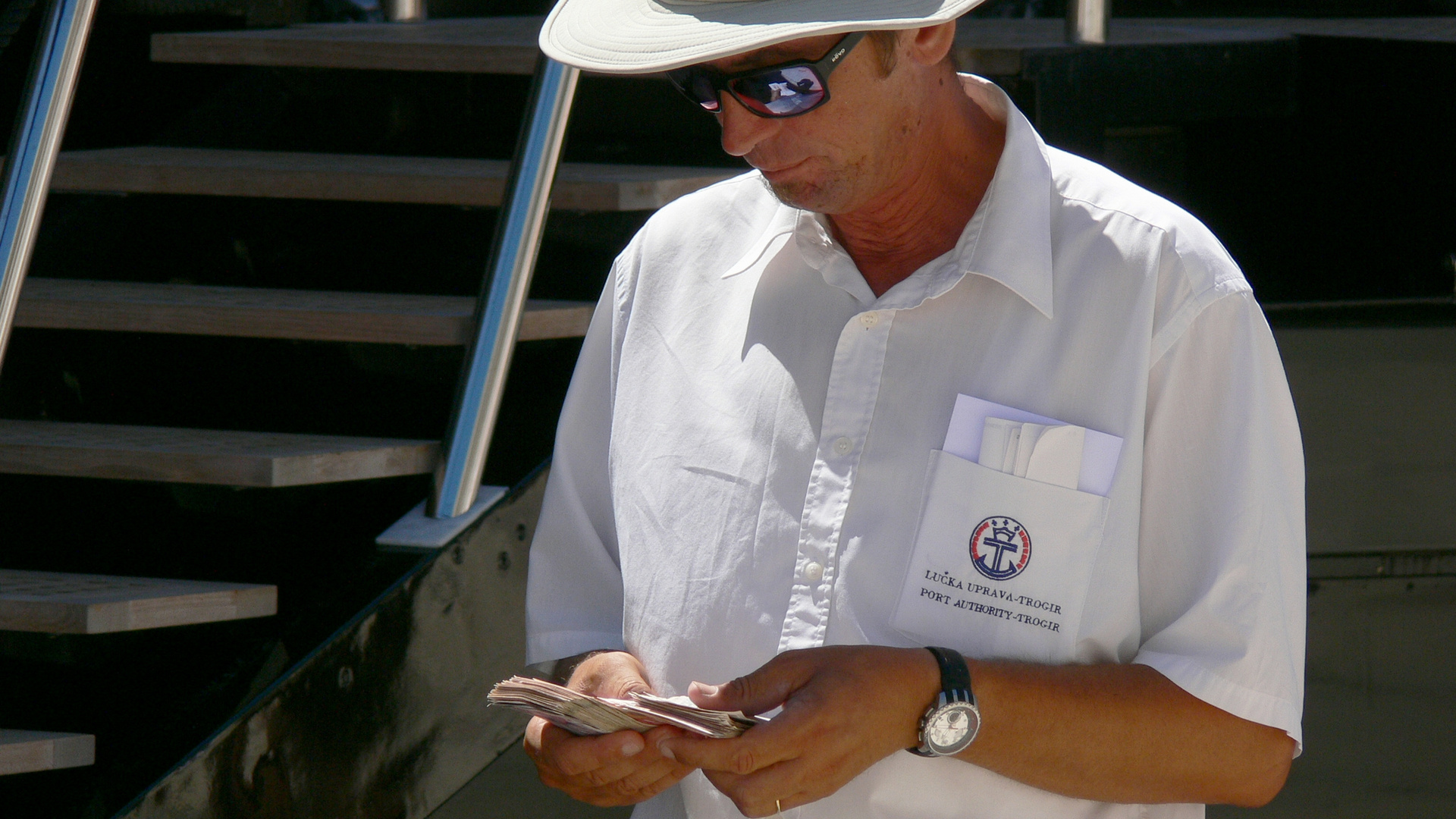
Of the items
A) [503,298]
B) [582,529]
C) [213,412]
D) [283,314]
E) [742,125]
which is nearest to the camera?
[742,125]

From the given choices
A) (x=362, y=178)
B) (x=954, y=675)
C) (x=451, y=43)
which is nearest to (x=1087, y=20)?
(x=451, y=43)

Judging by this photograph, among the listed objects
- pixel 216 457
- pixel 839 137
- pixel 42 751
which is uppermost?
pixel 839 137

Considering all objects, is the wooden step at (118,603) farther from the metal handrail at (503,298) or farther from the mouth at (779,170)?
the mouth at (779,170)

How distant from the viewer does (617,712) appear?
1308mm

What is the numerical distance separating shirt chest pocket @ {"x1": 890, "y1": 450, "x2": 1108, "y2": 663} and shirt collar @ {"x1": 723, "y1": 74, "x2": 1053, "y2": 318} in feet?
0.56

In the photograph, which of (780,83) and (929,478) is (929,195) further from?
(929,478)

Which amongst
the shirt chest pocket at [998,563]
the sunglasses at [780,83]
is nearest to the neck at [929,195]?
the sunglasses at [780,83]

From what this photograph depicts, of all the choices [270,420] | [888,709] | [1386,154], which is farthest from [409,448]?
[1386,154]

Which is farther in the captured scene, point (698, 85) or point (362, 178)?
point (362, 178)

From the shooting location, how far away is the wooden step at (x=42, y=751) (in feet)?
7.41

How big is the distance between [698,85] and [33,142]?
1.30m

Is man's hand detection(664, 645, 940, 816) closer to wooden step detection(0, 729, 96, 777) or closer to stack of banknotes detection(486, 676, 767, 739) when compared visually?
stack of banknotes detection(486, 676, 767, 739)

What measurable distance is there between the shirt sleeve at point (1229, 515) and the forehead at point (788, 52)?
425mm

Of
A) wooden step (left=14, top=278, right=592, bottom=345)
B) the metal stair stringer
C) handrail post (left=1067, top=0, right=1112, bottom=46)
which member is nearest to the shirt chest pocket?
the metal stair stringer
